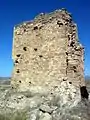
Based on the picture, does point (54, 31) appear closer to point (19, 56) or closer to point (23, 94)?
point (19, 56)

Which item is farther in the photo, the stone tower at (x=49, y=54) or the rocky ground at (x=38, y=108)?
the stone tower at (x=49, y=54)

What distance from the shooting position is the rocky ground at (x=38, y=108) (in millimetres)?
11172

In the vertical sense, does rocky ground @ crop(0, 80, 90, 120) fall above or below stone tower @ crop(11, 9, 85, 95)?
below

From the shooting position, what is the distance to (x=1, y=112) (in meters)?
12.2

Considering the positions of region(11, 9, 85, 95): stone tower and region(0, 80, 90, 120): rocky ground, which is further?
region(11, 9, 85, 95): stone tower

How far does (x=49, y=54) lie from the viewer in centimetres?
1267

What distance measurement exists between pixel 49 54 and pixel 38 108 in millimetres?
2564

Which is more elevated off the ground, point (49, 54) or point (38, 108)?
point (49, 54)

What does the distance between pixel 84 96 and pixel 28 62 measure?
316 cm

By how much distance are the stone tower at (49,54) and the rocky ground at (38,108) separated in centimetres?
59

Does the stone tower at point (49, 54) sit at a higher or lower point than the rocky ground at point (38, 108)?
higher

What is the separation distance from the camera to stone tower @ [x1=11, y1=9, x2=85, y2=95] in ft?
40.4

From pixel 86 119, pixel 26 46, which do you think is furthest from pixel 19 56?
pixel 86 119

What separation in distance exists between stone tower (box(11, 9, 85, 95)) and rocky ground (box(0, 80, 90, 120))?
59 cm
